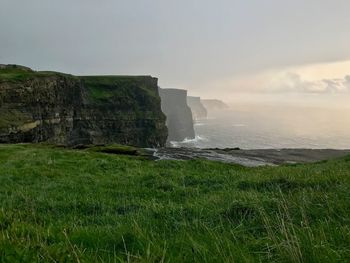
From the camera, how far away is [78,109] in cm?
12588

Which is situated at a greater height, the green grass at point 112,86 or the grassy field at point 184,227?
the green grass at point 112,86

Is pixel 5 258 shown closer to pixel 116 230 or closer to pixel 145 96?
pixel 116 230

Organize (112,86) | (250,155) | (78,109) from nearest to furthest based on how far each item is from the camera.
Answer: (250,155) → (78,109) → (112,86)

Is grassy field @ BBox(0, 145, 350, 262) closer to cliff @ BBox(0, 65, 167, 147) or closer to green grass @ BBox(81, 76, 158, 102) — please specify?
cliff @ BBox(0, 65, 167, 147)

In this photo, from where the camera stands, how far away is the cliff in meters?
89.3

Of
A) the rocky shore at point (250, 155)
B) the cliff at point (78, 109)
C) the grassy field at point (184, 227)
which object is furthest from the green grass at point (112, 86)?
the grassy field at point (184, 227)

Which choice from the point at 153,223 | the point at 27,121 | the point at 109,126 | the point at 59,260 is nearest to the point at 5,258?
the point at 59,260

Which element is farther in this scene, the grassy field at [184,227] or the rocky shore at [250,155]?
the rocky shore at [250,155]

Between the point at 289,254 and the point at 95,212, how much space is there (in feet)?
24.9

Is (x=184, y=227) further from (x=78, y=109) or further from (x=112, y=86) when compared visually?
(x=112, y=86)

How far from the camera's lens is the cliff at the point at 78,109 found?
89312 mm

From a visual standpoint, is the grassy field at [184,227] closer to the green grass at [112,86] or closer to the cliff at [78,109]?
the cliff at [78,109]

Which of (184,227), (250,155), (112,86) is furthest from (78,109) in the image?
(184,227)

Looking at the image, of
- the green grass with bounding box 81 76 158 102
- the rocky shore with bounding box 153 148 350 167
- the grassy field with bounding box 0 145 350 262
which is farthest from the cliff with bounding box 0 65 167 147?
the grassy field with bounding box 0 145 350 262
